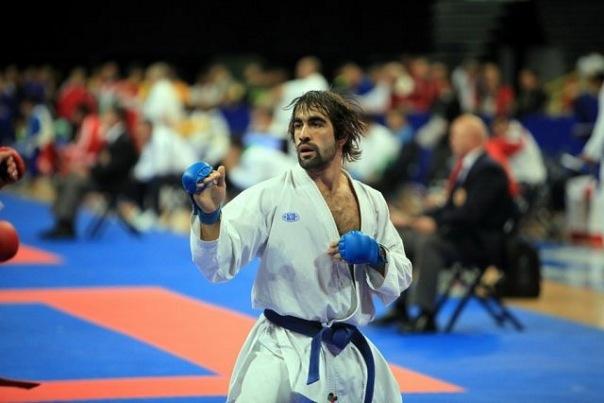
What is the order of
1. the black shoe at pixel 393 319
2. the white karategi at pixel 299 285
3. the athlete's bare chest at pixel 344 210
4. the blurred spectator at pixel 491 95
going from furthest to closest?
the blurred spectator at pixel 491 95, the black shoe at pixel 393 319, the athlete's bare chest at pixel 344 210, the white karategi at pixel 299 285

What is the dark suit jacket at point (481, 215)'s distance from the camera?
962cm

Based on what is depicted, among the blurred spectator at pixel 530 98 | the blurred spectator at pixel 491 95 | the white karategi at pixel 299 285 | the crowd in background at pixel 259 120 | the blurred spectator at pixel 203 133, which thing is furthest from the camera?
the blurred spectator at pixel 530 98

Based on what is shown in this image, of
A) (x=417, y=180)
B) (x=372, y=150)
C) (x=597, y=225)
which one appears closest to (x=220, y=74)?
(x=417, y=180)

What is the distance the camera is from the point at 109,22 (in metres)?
31.1

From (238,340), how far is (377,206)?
3.70 m

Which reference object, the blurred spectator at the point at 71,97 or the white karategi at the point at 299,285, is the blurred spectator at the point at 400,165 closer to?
the blurred spectator at the point at 71,97

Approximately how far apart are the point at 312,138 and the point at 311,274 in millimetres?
591

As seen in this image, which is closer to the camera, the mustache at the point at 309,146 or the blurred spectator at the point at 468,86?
the mustache at the point at 309,146

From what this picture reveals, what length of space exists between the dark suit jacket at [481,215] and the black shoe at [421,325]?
21.8 inches

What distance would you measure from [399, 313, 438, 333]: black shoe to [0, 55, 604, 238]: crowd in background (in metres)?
2.54

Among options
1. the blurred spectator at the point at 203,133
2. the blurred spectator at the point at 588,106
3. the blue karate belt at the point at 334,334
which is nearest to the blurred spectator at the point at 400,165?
the blurred spectator at the point at 588,106

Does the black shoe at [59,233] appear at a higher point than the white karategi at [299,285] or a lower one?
lower

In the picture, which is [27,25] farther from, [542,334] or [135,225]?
[542,334]

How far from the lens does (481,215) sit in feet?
31.7
